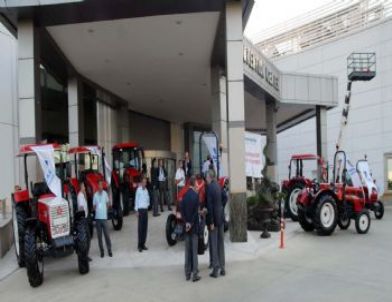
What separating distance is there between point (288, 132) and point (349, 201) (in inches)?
1188

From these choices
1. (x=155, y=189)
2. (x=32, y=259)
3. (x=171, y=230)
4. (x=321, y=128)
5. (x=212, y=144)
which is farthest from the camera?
(x=321, y=128)

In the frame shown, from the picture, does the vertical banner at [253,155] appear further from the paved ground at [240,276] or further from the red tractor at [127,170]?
the red tractor at [127,170]

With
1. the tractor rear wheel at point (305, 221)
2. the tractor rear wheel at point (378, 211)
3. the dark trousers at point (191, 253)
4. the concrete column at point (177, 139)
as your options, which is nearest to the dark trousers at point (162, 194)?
the tractor rear wheel at point (305, 221)

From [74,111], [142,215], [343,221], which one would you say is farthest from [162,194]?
[142,215]

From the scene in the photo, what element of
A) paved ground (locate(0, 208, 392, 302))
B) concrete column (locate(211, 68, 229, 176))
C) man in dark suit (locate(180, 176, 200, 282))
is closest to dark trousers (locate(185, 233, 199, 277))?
man in dark suit (locate(180, 176, 200, 282))

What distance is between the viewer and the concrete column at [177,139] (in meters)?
28.7

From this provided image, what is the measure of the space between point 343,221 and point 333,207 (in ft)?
3.33

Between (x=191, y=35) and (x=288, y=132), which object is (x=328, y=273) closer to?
(x=191, y=35)

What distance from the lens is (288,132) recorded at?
4275 centimetres

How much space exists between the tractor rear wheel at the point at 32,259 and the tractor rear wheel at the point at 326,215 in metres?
7.04

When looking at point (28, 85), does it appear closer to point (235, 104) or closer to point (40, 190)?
point (40, 190)

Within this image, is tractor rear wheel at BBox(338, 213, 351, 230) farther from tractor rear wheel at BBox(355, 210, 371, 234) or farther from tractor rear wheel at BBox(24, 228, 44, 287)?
tractor rear wheel at BBox(24, 228, 44, 287)

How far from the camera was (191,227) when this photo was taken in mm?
7887

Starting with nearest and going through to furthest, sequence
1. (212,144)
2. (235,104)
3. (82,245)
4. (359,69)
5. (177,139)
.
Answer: (82,245), (212,144), (235,104), (177,139), (359,69)
